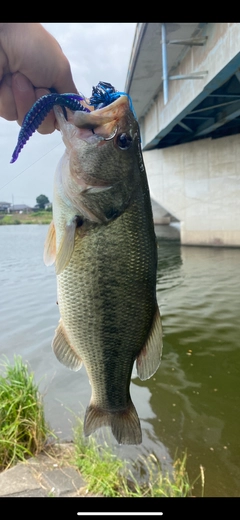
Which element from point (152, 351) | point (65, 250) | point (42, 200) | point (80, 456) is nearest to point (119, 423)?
point (152, 351)

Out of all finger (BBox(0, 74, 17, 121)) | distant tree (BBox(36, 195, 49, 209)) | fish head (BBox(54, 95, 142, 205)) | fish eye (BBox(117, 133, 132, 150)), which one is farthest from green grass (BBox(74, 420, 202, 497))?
finger (BBox(0, 74, 17, 121))

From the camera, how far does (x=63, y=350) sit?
6.11 feet

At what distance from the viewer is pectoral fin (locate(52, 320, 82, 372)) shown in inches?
73.0

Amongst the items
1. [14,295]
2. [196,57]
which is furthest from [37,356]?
[196,57]

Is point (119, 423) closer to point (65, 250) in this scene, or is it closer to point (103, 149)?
point (65, 250)

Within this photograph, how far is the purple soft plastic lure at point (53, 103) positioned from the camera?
148cm

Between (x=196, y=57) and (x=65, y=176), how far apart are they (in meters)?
12.2

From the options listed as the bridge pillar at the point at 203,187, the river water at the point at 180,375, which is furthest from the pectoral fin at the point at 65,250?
the bridge pillar at the point at 203,187

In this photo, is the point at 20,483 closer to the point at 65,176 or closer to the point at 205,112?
the point at 65,176

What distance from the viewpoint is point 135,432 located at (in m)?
1.88

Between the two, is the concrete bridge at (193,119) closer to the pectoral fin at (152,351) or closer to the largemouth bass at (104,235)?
the largemouth bass at (104,235)

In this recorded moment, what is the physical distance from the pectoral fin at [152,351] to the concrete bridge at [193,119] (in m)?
9.05

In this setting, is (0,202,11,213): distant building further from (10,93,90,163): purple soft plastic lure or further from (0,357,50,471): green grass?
(0,357,50,471): green grass

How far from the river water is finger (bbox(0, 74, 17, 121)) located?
6.48 feet
